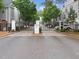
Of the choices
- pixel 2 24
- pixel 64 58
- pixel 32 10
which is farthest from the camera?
pixel 32 10

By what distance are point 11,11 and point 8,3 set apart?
4.63 m

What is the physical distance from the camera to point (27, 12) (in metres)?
105

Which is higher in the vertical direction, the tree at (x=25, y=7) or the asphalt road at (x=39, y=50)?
the tree at (x=25, y=7)

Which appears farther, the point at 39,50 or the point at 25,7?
the point at 25,7

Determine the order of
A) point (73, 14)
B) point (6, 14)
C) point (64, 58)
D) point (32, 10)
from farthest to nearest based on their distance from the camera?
point (32, 10) < point (6, 14) < point (73, 14) < point (64, 58)

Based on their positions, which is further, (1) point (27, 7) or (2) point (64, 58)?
(1) point (27, 7)

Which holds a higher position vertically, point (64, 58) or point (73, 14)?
point (73, 14)

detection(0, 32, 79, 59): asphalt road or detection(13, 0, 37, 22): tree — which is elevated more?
detection(13, 0, 37, 22): tree

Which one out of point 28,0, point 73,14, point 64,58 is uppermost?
point 28,0

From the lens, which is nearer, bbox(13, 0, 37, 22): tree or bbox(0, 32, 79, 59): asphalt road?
bbox(0, 32, 79, 59): asphalt road

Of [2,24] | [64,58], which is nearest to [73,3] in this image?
[2,24]

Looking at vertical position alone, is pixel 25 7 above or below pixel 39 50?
above

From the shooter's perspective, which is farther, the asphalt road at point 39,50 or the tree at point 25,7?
the tree at point 25,7

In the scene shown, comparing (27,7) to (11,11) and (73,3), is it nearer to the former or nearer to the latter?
(11,11)
